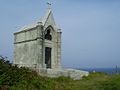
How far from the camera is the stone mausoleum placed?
30.0m

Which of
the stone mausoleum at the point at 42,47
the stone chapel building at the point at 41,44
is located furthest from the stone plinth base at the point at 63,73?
the stone chapel building at the point at 41,44

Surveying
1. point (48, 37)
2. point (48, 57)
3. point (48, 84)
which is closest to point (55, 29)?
point (48, 37)

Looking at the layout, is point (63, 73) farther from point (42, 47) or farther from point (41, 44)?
point (41, 44)

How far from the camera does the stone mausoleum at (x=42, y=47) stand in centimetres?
3002

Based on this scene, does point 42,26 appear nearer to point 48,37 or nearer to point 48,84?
point 48,37

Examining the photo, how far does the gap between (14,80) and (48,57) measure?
1796 cm

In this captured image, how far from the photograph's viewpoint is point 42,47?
30.3m

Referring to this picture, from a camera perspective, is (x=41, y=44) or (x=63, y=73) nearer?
(x=63, y=73)

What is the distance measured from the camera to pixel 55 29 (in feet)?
107

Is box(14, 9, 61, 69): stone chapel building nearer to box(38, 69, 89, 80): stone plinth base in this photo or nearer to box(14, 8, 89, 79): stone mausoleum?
box(14, 8, 89, 79): stone mausoleum

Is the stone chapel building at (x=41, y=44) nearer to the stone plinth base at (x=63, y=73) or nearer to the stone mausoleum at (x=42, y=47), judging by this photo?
the stone mausoleum at (x=42, y=47)

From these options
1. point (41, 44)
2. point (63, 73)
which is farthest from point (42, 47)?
point (63, 73)

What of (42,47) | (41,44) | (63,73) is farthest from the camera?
(42,47)

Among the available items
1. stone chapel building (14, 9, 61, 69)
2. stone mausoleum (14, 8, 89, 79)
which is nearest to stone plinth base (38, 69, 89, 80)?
stone mausoleum (14, 8, 89, 79)
